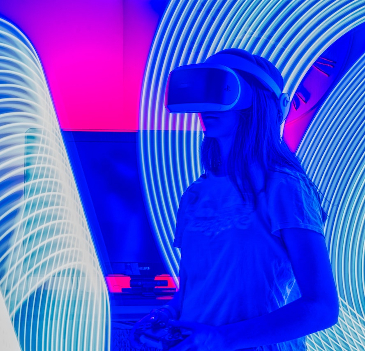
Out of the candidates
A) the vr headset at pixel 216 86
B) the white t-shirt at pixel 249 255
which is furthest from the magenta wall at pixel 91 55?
the white t-shirt at pixel 249 255

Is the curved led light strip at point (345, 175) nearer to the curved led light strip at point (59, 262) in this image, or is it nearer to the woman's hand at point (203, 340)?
the curved led light strip at point (59, 262)

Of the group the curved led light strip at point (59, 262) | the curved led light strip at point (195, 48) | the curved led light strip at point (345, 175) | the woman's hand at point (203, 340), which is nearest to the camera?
the woman's hand at point (203, 340)

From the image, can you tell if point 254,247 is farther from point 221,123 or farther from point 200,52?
point 200,52

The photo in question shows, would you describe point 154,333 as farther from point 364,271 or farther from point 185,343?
point 364,271

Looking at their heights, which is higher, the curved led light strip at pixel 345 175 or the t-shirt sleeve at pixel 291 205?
the t-shirt sleeve at pixel 291 205

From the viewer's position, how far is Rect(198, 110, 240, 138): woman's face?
1.51 metres

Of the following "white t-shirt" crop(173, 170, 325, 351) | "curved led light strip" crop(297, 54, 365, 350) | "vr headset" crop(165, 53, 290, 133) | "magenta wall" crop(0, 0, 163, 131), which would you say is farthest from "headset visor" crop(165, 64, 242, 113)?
"magenta wall" crop(0, 0, 163, 131)

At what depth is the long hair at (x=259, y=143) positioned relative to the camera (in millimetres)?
1460

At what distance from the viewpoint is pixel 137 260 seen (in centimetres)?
314

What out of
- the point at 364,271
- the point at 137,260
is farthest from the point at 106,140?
the point at 364,271

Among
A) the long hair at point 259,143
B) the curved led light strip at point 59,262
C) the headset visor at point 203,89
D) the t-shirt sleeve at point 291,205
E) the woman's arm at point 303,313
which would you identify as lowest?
the curved led light strip at point 59,262

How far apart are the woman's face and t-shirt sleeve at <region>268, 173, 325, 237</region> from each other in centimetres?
22

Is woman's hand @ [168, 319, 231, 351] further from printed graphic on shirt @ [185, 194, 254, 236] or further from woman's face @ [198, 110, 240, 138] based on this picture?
woman's face @ [198, 110, 240, 138]

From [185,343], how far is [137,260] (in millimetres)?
1915
